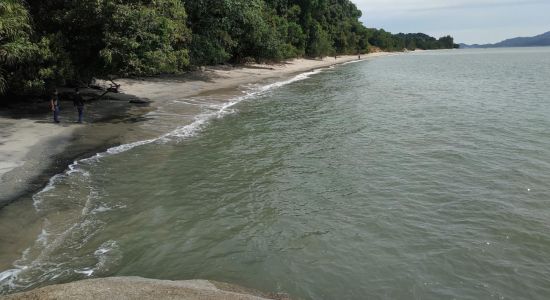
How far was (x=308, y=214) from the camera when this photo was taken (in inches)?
472

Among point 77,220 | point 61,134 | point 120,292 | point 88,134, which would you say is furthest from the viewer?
point 88,134

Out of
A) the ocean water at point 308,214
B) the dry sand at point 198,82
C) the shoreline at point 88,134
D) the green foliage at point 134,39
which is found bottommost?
the ocean water at point 308,214

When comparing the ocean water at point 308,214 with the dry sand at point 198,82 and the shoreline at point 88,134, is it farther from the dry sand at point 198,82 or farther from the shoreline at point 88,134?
the dry sand at point 198,82

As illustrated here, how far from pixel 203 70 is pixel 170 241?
1473 inches

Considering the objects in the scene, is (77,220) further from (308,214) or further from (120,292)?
(308,214)

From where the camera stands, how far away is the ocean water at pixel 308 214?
28.9 ft

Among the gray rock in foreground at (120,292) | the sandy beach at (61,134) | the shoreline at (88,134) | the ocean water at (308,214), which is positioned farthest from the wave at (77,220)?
the gray rock in foreground at (120,292)

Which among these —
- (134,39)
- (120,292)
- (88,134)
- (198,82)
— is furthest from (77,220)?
(198,82)

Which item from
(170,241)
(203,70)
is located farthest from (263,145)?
(203,70)

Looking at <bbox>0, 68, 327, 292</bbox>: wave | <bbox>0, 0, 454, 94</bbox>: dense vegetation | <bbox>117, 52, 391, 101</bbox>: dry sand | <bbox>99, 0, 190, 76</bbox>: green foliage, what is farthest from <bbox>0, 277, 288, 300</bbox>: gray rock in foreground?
<bbox>117, 52, 391, 101</bbox>: dry sand

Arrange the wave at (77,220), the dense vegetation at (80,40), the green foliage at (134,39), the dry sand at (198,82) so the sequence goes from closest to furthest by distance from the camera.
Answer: the wave at (77,220), the dense vegetation at (80,40), the green foliage at (134,39), the dry sand at (198,82)

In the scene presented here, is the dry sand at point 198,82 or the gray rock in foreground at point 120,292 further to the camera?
the dry sand at point 198,82

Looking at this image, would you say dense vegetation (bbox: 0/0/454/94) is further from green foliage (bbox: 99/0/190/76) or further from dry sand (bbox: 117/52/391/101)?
dry sand (bbox: 117/52/391/101)

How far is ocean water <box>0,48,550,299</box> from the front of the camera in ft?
28.9
